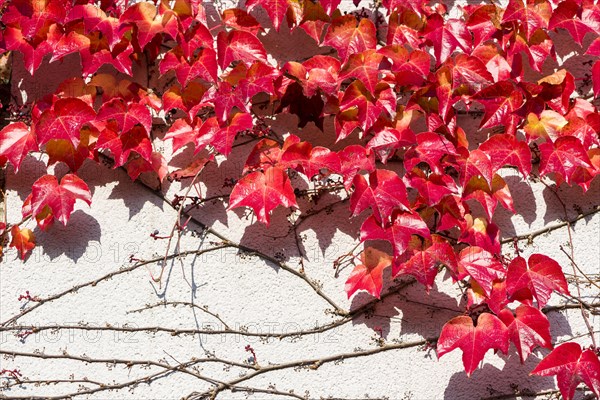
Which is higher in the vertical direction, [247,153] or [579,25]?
[579,25]

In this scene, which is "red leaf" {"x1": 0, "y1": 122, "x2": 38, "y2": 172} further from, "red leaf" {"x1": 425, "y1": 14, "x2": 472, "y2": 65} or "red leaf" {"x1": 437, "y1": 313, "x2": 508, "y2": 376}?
"red leaf" {"x1": 437, "y1": 313, "x2": 508, "y2": 376}

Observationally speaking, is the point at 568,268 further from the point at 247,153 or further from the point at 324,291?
the point at 247,153

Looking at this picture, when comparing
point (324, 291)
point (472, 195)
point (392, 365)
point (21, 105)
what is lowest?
point (392, 365)

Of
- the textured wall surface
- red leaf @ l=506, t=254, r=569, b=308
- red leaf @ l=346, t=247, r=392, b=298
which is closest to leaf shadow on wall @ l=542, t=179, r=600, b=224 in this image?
the textured wall surface

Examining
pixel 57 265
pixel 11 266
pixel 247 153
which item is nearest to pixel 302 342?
pixel 247 153

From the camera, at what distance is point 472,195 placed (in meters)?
2.24

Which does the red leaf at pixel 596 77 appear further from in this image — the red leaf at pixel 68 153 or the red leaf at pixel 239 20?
the red leaf at pixel 68 153

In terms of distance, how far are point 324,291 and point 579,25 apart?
1237 millimetres

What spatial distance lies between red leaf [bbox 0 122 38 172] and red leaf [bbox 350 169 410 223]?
3.55 feet

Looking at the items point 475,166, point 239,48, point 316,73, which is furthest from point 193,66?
point 475,166

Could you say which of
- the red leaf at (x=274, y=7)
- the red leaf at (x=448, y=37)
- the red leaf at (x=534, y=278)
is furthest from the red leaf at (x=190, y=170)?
the red leaf at (x=534, y=278)

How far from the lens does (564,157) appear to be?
2.22m

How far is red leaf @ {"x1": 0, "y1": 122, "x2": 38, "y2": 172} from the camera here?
222cm

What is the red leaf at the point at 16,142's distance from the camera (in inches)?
87.6
